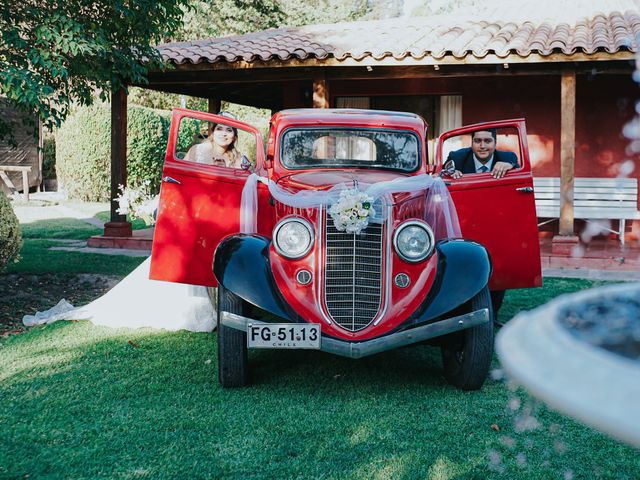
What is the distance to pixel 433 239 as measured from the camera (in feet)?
13.3

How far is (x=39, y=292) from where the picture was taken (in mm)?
7090

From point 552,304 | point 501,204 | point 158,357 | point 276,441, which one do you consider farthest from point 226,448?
point 501,204

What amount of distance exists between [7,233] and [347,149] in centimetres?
351

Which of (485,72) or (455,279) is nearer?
(455,279)

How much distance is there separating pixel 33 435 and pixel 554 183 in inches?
366

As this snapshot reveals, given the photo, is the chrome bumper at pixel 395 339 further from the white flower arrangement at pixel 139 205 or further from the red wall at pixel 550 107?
the red wall at pixel 550 107

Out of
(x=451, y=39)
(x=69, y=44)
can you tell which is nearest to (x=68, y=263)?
(x=69, y=44)

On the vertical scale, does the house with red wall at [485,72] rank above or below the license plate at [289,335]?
above

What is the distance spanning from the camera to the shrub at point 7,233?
632cm

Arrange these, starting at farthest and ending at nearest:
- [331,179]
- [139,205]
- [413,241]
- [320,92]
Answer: [320,92] < [139,205] < [331,179] < [413,241]

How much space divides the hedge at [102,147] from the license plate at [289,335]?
1456 cm

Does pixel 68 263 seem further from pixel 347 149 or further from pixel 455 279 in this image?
pixel 455 279

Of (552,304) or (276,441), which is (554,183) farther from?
(552,304)

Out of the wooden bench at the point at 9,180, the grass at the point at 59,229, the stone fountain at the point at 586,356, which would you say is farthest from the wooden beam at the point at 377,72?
the stone fountain at the point at 586,356
